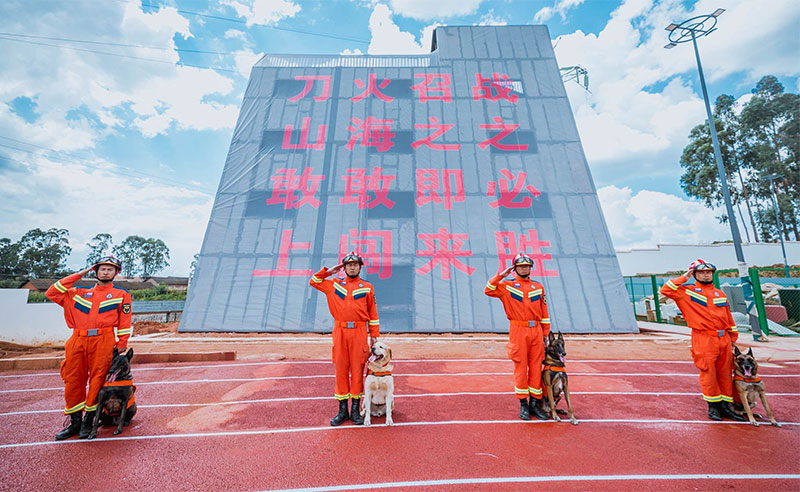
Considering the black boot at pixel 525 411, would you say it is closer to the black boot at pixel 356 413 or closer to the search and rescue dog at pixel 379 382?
the search and rescue dog at pixel 379 382

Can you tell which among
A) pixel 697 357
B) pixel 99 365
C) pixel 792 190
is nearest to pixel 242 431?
pixel 99 365

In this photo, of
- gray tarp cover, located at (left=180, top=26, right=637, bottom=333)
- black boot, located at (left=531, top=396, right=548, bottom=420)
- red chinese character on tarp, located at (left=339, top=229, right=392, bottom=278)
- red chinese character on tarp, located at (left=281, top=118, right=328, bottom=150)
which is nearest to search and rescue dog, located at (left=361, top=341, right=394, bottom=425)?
black boot, located at (left=531, top=396, right=548, bottom=420)

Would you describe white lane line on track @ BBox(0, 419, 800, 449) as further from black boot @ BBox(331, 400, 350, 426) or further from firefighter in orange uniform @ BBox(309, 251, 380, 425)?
firefighter in orange uniform @ BBox(309, 251, 380, 425)

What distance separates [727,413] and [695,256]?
97.6 ft

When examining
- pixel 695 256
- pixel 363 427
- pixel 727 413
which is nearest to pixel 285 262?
pixel 363 427

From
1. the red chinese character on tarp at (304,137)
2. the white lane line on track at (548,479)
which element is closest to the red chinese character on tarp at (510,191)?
the red chinese character on tarp at (304,137)

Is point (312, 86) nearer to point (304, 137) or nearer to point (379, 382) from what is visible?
point (304, 137)

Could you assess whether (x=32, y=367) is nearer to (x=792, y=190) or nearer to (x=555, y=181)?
(x=555, y=181)

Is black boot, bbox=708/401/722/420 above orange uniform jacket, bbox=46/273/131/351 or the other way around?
the other way around

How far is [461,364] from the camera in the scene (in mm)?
7645

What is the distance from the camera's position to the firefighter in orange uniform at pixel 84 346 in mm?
3934

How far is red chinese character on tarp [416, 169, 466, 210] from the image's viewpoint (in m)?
14.0

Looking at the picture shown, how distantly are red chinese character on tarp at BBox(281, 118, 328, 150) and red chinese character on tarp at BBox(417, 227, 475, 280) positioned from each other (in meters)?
6.53

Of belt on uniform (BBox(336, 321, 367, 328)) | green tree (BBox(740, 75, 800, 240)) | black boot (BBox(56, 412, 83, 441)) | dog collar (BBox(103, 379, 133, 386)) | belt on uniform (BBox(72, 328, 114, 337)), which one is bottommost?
black boot (BBox(56, 412, 83, 441))
